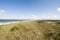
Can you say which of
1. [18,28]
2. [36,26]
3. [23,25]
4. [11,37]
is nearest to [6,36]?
[11,37]

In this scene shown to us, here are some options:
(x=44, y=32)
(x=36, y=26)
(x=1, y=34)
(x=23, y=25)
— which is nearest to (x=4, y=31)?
(x=1, y=34)

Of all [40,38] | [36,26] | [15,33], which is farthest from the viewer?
[36,26]

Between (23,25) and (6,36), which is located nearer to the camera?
(6,36)

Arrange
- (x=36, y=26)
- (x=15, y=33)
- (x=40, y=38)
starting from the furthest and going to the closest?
(x=36, y=26) → (x=15, y=33) → (x=40, y=38)

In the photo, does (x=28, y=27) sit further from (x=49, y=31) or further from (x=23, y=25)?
(x=49, y=31)

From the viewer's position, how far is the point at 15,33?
4.42 metres

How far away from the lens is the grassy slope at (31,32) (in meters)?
4.18

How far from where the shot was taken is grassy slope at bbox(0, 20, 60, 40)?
4.18 m

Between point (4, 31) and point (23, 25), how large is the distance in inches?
36.1

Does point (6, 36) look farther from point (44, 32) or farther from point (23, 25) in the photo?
point (44, 32)

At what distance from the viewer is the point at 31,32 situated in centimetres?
438

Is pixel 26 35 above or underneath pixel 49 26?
underneath

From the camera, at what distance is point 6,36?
442 centimetres

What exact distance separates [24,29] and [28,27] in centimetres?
22
